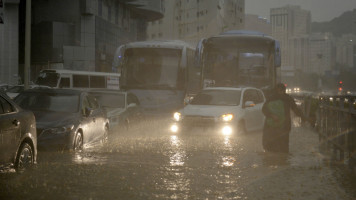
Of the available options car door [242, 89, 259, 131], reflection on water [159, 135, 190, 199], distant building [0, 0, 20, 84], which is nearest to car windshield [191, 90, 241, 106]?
car door [242, 89, 259, 131]

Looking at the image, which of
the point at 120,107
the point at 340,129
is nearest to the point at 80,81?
the point at 120,107

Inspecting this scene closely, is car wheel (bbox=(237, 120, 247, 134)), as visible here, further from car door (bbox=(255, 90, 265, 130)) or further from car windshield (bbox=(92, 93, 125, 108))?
car windshield (bbox=(92, 93, 125, 108))

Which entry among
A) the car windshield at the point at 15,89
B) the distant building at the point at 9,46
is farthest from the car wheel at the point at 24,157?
the distant building at the point at 9,46

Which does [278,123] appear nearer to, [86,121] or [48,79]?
[86,121]

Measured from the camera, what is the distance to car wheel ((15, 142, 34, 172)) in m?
8.09

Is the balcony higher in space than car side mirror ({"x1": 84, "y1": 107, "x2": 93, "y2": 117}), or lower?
higher

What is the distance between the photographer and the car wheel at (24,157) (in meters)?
8.09

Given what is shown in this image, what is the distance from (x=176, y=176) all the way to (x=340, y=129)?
5824 mm

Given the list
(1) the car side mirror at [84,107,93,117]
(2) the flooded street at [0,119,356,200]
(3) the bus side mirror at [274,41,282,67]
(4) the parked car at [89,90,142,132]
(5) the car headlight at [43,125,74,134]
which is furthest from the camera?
(3) the bus side mirror at [274,41,282,67]

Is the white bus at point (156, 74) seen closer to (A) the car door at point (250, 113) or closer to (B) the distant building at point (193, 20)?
(A) the car door at point (250, 113)

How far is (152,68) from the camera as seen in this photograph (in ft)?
77.3

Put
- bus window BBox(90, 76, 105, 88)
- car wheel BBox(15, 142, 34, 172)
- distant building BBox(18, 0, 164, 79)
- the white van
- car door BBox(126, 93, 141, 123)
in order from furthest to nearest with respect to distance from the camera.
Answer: distant building BBox(18, 0, 164, 79) → bus window BBox(90, 76, 105, 88) → the white van → car door BBox(126, 93, 141, 123) → car wheel BBox(15, 142, 34, 172)

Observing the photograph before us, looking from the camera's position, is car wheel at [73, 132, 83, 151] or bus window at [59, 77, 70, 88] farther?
bus window at [59, 77, 70, 88]

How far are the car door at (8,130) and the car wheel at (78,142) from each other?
125 inches
